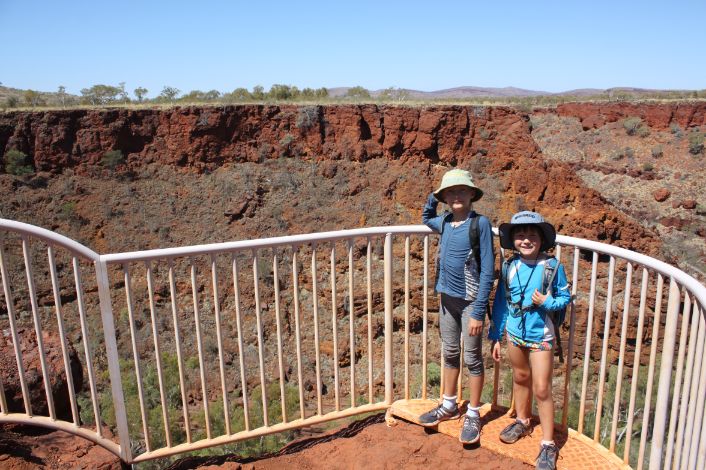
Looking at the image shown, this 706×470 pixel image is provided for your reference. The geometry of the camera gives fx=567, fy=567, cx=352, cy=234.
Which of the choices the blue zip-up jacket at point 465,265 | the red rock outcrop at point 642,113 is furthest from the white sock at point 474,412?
the red rock outcrop at point 642,113

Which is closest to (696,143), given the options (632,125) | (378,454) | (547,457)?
(632,125)

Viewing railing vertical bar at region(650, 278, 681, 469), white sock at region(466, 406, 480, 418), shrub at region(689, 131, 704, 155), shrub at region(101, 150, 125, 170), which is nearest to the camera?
railing vertical bar at region(650, 278, 681, 469)

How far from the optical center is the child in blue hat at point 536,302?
9.85ft

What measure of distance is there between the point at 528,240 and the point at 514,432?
1.14 m

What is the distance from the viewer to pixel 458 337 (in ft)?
11.2

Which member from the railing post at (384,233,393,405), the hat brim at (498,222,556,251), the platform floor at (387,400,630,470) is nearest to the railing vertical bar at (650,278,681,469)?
the platform floor at (387,400,630,470)

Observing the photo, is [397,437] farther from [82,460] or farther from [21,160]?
[21,160]

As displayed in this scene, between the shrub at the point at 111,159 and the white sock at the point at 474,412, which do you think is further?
the shrub at the point at 111,159

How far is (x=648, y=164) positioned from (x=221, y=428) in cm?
1973

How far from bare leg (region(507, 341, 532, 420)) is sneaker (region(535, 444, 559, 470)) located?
0.81 ft

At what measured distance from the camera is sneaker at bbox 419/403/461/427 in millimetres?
3490

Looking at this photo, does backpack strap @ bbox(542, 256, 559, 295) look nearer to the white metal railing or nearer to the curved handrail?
the white metal railing

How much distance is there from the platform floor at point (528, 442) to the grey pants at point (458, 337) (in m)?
0.40

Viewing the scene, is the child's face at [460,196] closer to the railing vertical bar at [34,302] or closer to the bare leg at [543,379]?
the bare leg at [543,379]
